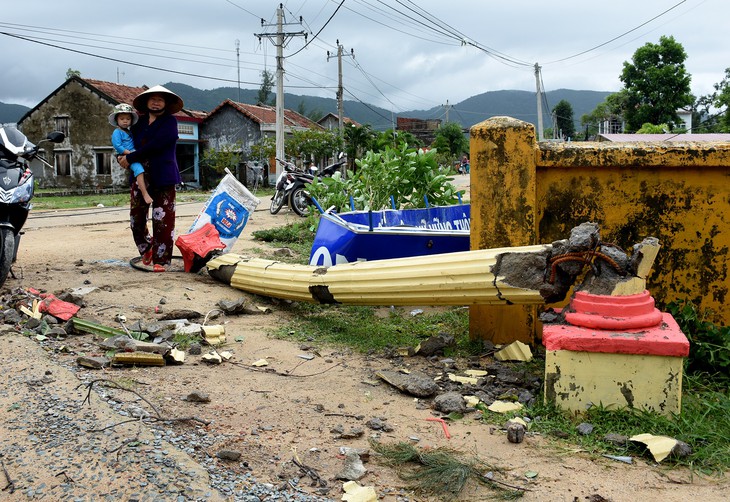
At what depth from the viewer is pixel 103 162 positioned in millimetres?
35125

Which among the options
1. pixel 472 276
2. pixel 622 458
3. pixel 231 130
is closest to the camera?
pixel 622 458

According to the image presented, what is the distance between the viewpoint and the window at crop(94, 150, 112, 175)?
114 ft

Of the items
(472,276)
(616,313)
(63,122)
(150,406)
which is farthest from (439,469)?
(63,122)

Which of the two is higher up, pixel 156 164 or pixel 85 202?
pixel 156 164

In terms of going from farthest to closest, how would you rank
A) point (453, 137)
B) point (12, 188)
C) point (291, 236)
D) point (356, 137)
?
point (453, 137) → point (356, 137) → point (291, 236) → point (12, 188)

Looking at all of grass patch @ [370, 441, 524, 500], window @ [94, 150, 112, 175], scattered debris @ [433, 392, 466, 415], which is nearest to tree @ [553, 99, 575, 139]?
window @ [94, 150, 112, 175]

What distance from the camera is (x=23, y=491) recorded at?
2.38m

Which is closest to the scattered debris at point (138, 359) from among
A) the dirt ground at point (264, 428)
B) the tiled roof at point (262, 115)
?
the dirt ground at point (264, 428)

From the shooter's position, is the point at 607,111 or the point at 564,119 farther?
the point at 564,119

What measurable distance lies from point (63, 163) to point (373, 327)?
1401 inches

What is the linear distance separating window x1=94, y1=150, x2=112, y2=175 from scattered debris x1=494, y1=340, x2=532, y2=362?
111 feet

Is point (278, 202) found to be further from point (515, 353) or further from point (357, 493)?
point (357, 493)

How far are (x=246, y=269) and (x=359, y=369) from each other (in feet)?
6.74

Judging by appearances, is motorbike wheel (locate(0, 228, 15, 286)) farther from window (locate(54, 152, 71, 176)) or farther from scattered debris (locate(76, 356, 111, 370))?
window (locate(54, 152, 71, 176))
